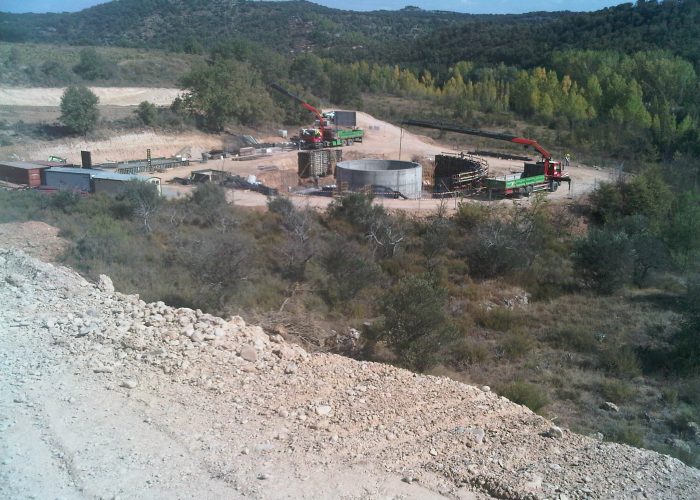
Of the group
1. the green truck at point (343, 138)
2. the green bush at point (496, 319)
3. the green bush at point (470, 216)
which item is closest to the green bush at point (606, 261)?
the green bush at point (496, 319)

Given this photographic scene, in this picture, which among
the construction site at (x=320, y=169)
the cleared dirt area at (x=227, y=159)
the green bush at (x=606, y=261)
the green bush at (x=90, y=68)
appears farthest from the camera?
the green bush at (x=90, y=68)

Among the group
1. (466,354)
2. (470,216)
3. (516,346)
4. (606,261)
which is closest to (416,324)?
(466,354)

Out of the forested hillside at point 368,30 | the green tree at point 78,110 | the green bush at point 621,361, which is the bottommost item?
the green bush at point 621,361

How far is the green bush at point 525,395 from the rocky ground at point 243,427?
194 cm

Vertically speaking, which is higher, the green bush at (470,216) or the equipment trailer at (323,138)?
the equipment trailer at (323,138)

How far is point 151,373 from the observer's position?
8.95m

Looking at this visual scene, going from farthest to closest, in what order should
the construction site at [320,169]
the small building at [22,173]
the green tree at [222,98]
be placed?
the green tree at [222,98] → the construction site at [320,169] → the small building at [22,173]

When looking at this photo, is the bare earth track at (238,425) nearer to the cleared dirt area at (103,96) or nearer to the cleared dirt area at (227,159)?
the cleared dirt area at (227,159)

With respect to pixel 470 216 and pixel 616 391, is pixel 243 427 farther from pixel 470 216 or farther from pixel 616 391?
pixel 470 216

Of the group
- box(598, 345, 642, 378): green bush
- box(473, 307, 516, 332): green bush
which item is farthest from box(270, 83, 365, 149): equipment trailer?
box(598, 345, 642, 378): green bush

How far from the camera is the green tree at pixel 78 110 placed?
4141 cm

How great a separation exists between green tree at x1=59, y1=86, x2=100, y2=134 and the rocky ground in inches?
1325

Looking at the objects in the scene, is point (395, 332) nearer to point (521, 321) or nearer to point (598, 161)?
point (521, 321)

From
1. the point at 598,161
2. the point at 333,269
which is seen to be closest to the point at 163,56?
the point at 598,161
